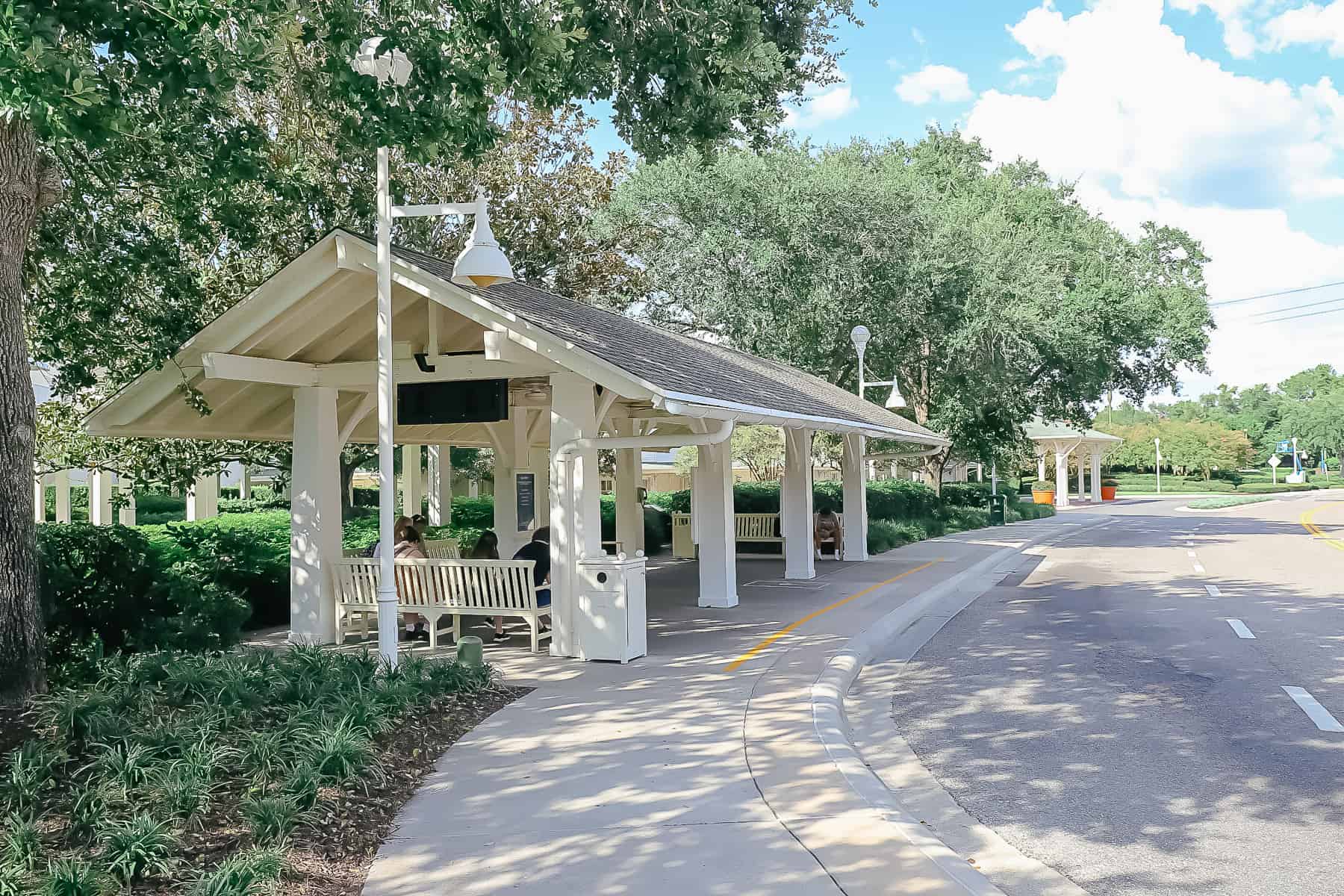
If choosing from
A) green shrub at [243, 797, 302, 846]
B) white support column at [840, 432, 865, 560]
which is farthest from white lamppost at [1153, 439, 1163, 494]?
green shrub at [243, 797, 302, 846]

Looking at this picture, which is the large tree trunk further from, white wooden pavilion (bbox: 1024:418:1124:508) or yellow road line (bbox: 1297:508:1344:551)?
white wooden pavilion (bbox: 1024:418:1124:508)

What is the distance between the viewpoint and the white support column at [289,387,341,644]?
38.1 feet

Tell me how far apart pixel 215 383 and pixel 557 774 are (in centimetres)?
736

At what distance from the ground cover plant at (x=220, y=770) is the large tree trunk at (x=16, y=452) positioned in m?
0.44

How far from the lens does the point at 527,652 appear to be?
11.0m

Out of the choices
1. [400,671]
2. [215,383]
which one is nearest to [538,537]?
[215,383]

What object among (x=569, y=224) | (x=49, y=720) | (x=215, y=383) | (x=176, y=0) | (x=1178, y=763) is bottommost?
(x=1178, y=763)

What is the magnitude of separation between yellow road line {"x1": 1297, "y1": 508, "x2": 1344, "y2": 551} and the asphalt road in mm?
11092

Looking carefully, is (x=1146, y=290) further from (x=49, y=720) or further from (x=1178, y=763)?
(x=49, y=720)

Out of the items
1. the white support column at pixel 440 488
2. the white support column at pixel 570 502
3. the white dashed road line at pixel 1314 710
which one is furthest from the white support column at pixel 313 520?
the white support column at pixel 440 488

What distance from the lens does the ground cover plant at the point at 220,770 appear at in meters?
4.72

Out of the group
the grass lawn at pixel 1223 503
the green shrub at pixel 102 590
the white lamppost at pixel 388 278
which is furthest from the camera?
the grass lawn at pixel 1223 503

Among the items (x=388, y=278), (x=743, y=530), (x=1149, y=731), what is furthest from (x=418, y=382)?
(x=743, y=530)

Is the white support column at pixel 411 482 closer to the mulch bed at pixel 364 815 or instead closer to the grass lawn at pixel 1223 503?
the mulch bed at pixel 364 815
